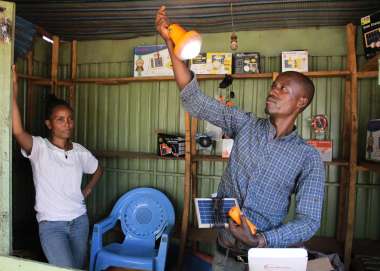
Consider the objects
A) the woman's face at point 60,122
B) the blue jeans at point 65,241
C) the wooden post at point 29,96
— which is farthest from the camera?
the wooden post at point 29,96

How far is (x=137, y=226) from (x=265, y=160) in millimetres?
2310

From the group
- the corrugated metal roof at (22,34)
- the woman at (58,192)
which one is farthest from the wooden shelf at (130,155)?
the corrugated metal roof at (22,34)

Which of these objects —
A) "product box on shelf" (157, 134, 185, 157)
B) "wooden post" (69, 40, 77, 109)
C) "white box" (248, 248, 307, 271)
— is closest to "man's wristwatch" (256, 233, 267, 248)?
"white box" (248, 248, 307, 271)

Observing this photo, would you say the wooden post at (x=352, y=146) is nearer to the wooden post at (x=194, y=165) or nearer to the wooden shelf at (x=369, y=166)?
the wooden shelf at (x=369, y=166)

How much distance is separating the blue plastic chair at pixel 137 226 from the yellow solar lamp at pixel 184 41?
2063 mm

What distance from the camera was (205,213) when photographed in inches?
50.6

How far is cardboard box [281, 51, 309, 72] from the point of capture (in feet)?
10.4

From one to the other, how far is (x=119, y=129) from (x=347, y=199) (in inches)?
97.5

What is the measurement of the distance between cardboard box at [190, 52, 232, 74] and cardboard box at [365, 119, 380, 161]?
4.46ft

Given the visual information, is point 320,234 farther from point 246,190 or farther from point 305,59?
point 246,190

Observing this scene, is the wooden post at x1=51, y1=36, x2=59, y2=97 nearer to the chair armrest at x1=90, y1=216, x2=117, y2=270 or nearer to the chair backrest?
the chair backrest

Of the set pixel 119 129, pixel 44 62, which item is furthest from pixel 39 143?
pixel 44 62

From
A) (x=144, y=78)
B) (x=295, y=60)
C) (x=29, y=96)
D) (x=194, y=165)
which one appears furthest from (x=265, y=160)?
(x=29, y=96)

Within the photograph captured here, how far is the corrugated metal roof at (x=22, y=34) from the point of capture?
2.74m
